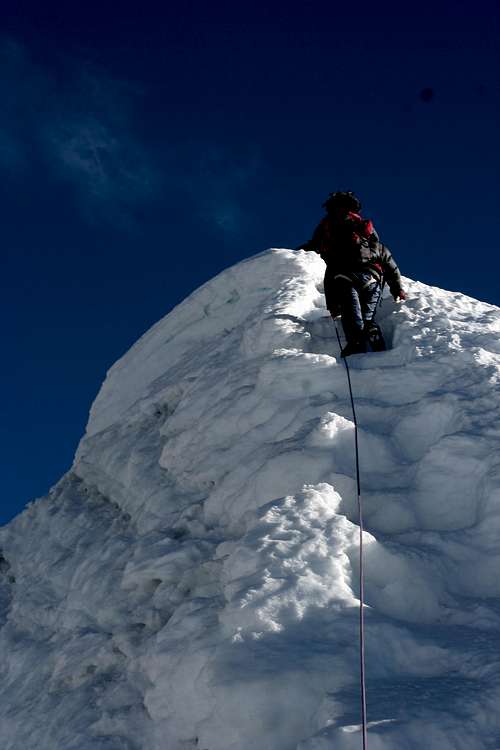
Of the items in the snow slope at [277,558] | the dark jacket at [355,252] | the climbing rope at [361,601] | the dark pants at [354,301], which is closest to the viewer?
the climbing rope at [361,601]

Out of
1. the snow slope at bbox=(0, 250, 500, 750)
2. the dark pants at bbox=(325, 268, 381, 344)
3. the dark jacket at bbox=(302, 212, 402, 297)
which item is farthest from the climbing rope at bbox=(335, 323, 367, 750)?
the dark jacket at bbox=(302, 212, 402, 297)

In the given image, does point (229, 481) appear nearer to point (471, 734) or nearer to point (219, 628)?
point (219, 628)

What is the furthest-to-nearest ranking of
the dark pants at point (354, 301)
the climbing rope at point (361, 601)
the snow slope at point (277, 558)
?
the dark pants at point (354, 301)
the snow slope at point (277, 558)
the climbing rope at point (361, 601)

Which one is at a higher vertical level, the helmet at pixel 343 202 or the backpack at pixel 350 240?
the helmet at pixel 343 202

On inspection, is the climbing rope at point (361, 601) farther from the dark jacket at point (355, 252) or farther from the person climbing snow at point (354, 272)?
the dark jacket at point (355, 252)

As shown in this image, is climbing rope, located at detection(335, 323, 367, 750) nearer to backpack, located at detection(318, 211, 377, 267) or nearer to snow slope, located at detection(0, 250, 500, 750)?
snow slope, located at detection(0, 250, 500, 750)

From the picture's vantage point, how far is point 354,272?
23.8 feet

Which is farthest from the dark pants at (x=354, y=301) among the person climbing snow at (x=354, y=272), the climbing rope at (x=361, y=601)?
the climbing rope at (x=361, y=601)

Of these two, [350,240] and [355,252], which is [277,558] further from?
[350,240]

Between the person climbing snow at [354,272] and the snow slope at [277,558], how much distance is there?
11.2 inches

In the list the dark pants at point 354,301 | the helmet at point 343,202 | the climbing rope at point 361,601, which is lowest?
the climbing rope at point 361,601

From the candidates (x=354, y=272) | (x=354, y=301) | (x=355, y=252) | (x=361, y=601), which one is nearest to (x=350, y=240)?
(x=355, y=252)

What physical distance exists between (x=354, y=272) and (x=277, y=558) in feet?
13.9

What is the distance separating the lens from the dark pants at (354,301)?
6.79 meters
